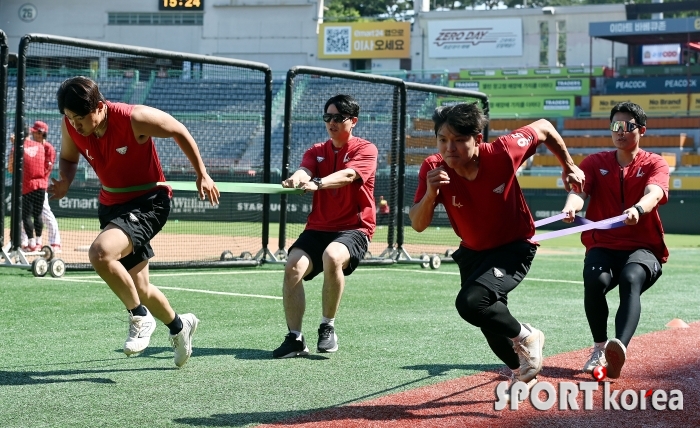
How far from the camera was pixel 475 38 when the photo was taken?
180 feet

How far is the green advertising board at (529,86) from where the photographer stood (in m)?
44.6

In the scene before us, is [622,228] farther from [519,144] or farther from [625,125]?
[519,144]

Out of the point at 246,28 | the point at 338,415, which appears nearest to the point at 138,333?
the point at 338,415

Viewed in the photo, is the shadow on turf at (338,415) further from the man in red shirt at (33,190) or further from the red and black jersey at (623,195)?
the man in red shirt at (33,190)

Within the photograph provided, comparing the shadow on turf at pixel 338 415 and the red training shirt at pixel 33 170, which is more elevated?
the red training shirt at pixel 33 170

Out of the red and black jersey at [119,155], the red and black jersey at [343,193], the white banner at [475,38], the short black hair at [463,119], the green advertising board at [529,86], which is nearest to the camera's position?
the short black hair at [463,119]

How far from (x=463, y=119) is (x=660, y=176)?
203 centimetres

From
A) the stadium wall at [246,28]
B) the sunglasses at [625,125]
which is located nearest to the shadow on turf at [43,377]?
the sunglasses at [625,125]

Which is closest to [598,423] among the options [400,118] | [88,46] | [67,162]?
[67,162]

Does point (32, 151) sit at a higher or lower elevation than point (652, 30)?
lower

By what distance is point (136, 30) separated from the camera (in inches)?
2106

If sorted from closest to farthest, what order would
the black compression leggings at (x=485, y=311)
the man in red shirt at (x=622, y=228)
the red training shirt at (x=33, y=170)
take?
the black compression leggings at (x=485, y=311), the man in red shirt at (x=622, y=228), the red training shirt at (x=33, y=170)

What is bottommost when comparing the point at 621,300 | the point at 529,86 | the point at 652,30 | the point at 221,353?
the point at 221,353

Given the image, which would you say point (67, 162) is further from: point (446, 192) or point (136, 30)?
point (136, 30)
